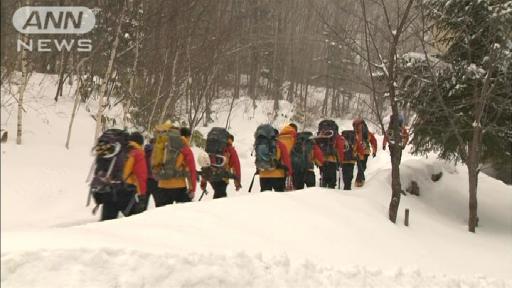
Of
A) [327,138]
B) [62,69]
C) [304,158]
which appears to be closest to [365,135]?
[327,138]

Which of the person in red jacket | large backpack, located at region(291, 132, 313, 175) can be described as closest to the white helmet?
large backpack, located at region(291, 132, 313, 175)

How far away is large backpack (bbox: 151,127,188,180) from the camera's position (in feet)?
23.8

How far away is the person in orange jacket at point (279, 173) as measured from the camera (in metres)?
9.36

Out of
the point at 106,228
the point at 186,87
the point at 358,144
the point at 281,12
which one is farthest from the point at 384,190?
the point at 281,12

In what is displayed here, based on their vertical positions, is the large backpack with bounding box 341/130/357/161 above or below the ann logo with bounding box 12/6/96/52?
below

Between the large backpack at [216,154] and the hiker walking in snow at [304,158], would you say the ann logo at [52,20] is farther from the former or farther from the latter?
the hiker walking in snow at [304,158]

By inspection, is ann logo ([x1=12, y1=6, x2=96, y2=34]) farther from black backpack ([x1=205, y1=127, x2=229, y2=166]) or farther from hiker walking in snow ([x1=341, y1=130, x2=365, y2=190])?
hiker walking in snow ([x1=341, y1=130, x2=365, y2=190])

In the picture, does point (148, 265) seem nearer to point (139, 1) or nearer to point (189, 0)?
point (139, 1)

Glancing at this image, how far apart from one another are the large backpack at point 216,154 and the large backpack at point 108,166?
4854 millimetres

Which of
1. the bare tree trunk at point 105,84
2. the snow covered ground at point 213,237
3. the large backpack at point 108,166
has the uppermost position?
the bare tree trunk at point 105,84

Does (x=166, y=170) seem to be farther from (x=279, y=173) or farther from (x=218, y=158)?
(x=279, y=173)

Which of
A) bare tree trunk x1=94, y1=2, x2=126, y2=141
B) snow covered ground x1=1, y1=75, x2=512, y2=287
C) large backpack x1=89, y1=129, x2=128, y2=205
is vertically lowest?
snow covered ground x1=1, y1=75, x2=512, y2=287

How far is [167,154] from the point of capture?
7371mm

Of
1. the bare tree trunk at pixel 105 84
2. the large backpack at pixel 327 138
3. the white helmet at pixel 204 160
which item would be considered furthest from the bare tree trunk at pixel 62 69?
the large backpack at pixel 327 138
